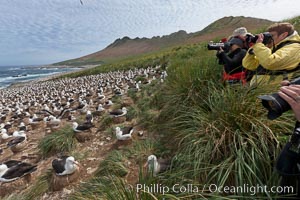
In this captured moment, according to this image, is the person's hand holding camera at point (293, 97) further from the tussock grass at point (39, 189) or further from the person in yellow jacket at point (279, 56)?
the tussock grass at point (39, 189)

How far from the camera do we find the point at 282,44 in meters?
2.55

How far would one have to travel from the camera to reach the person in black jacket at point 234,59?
3.32 m

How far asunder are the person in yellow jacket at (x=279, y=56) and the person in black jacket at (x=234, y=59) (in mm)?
472

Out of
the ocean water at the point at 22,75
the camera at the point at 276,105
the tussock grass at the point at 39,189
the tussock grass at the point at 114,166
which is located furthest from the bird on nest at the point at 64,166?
the ocean water at the point at 22,75

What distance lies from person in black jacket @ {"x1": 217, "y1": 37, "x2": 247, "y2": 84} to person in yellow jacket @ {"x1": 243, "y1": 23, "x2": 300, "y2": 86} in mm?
472

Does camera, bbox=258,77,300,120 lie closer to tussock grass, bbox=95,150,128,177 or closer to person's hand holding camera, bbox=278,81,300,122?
person's hand holding camera, bbox=278,81,300,122

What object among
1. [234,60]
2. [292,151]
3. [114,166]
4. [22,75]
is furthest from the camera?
[22,75]

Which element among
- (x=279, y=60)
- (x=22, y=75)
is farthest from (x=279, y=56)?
(x=22, y=75)

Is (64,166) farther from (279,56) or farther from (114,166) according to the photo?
(279,56)

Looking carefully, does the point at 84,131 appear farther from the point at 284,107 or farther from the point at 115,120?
the point at 284,107

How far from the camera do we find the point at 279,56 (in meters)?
2.35

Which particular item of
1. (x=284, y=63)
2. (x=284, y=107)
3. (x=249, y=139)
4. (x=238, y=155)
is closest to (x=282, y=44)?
(x=284, y=63)

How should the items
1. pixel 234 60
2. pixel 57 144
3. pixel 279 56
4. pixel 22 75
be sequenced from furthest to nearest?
pixel 22 75 → pixel 57 144 → pixel 234 60 → pixel 279 56

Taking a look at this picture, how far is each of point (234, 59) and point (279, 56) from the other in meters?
1.06
